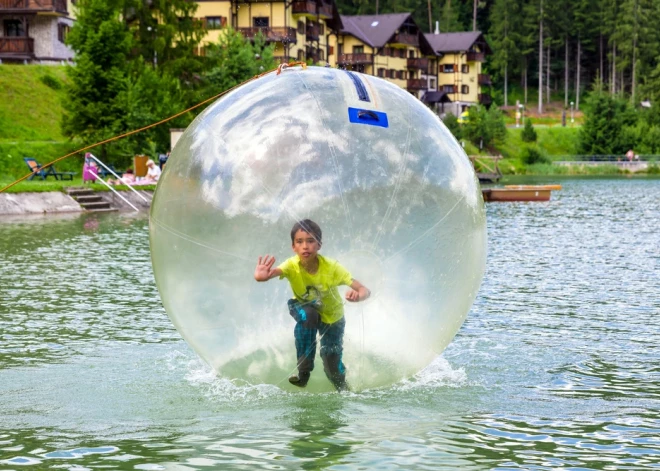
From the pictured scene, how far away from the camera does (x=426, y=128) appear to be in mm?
10023

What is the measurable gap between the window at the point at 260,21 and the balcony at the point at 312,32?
4.59m

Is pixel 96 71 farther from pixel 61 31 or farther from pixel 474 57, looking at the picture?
pixel 474 57

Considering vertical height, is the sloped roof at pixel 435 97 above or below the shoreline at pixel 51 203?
above

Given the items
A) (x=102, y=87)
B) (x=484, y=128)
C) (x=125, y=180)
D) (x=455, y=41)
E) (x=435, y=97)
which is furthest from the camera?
(x=455, y=41)

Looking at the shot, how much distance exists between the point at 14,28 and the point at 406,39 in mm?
48964

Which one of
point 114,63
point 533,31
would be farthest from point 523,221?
A: point 533,31

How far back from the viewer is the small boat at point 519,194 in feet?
154

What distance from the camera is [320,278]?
920cm

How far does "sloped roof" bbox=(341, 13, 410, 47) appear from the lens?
10494 centimetres

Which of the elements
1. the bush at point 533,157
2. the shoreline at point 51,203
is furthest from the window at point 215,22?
the shoreline at point 51,203

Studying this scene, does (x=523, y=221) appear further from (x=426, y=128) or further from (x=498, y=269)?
(x=426, y=128)

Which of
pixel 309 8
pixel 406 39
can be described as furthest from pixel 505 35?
pixel 309 8

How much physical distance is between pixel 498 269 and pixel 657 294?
162 inches

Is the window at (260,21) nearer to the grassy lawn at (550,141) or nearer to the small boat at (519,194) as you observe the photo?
the grassy lawn at (550,141)
